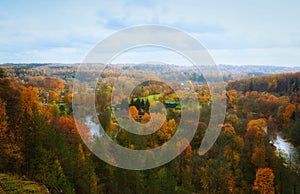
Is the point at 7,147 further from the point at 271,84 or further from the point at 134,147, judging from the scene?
the point at 271,84

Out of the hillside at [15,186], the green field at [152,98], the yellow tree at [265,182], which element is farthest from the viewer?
the green field at [152,98]

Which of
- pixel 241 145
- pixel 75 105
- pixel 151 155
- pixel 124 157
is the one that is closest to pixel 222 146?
pixel 241 145

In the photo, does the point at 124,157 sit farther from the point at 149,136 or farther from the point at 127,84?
the point at 127,84

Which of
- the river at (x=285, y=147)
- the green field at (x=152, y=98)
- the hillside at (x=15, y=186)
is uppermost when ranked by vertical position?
the green field at (x=152, y=98)

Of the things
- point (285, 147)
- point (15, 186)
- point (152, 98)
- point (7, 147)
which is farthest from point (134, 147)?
point (285, 147)

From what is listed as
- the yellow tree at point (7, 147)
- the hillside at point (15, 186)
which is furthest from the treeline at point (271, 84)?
the hillside at point (15, 186)

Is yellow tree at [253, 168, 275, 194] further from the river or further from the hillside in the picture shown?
the hillside

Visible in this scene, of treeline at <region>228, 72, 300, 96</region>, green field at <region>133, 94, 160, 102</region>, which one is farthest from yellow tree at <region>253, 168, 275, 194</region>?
treeline at <region>228, 72, 300, 96</region>

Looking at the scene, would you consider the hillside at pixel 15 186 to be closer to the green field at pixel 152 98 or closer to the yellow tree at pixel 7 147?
the yellow tree at pixel 7 147
